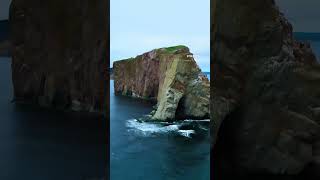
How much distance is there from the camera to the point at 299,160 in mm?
5168

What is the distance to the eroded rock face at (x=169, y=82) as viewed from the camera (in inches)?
254

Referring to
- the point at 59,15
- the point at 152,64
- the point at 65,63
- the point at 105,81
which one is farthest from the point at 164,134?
the point at 59,15

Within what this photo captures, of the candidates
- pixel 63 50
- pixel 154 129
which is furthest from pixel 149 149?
pixel 63 50

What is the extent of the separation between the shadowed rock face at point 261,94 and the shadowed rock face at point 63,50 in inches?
61.0

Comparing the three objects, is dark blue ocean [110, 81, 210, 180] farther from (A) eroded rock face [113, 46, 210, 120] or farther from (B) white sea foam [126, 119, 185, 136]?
(A) eroded rock face [113, 46, 210, 120]

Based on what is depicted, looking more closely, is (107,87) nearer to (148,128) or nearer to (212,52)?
(148,128)

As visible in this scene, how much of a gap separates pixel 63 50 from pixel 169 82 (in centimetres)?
205

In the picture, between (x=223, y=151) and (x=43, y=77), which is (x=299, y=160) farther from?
(x=43, y=77)

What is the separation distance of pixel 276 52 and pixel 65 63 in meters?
2.67

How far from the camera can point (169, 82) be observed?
670 cm

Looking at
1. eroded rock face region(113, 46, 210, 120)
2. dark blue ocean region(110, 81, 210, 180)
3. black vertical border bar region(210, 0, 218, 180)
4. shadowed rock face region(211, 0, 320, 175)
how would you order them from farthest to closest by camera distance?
eroded rock face region(113, 46, 210, 120), dark blue ocean region(110, 81, 210, 180), black vertical border bar region(210, 0, 218, 180), shadowed rock face region(211, 0, 320, 175)

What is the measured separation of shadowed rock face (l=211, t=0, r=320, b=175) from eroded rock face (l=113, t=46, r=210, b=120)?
104cm

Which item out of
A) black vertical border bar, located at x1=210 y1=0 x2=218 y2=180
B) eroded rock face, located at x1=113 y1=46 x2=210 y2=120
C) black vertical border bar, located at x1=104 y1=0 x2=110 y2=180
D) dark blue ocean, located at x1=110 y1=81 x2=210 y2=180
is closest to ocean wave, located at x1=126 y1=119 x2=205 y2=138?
dark blue ocean, located at x1=110 y1=81 x2=210 y2=180

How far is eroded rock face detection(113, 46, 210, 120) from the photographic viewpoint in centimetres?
644
